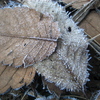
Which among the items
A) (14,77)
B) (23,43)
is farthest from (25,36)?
(14,77)

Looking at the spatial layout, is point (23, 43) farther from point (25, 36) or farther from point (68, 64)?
point (68, 64)

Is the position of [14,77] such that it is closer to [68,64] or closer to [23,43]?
[23,43]

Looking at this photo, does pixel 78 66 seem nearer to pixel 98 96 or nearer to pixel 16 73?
pixel 98 96

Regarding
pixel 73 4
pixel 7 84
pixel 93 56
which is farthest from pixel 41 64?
pixel 73 4

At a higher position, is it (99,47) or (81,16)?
(81,16)

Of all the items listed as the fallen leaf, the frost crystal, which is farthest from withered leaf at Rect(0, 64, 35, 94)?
the frost crystal

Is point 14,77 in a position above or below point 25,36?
below

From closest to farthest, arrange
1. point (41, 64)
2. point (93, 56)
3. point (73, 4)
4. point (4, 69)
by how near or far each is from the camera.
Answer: point (41, 64)
point (4, 69)
point (93, 56)
point (73, 4)
